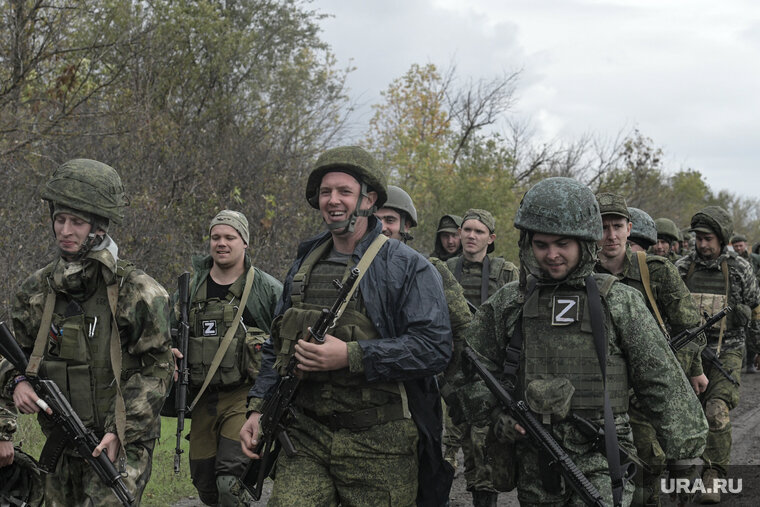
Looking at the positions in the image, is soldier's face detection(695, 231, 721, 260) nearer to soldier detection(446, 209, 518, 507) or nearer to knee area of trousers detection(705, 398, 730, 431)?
knee area of trousers detection(705, 398, 730, 431)

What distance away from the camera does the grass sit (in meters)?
6.55

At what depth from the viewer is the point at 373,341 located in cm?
357

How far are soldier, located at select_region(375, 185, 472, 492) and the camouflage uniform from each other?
3.32 ft

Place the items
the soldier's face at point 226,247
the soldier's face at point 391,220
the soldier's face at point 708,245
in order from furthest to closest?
the soldier's face at point 708,245
the soldier's face at point 391,220
the soldier's face at point 226,247

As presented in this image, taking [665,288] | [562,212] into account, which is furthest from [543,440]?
[665,288]

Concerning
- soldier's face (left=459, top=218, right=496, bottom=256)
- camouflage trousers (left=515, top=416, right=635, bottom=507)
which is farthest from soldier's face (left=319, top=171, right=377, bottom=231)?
soldier's face (left=459, top=218, right=496, bottom=256)

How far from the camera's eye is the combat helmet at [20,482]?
176 inches

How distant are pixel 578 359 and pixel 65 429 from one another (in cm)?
238

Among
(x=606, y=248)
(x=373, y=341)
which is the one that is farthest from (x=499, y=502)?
(x=373, y=341)

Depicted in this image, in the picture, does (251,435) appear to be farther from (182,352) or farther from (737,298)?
(737,298)

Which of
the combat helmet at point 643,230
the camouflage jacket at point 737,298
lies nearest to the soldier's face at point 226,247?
the combat helmet at point 643,230

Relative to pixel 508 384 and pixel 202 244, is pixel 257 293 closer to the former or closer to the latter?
pixel 508 384

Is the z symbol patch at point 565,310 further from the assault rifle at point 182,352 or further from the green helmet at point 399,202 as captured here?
the assault rifle at point 182,352

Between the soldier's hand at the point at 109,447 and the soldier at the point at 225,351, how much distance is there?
1559 mm
